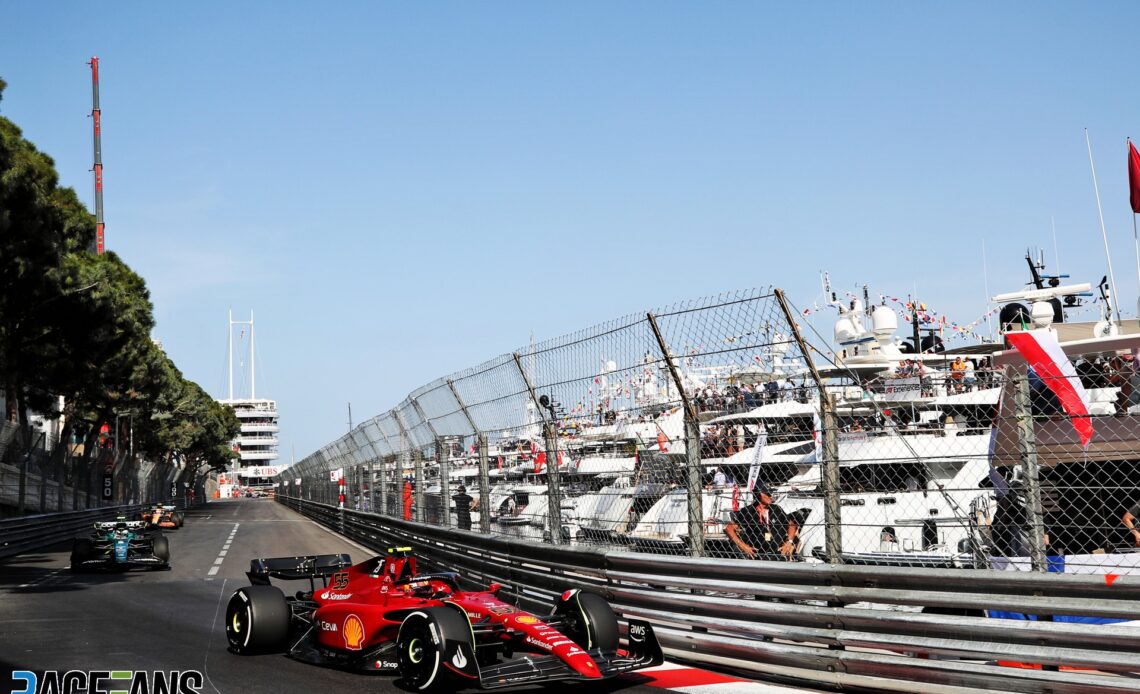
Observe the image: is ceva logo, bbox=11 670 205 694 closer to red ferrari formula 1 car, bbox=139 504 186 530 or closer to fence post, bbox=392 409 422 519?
fence post, bbox=392 409 422 519

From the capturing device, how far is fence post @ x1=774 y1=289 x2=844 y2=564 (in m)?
6.57

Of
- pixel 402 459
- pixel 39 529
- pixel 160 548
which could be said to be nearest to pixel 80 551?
pixel 160 548

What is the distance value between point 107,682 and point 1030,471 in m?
5.83

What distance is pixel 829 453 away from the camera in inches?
261

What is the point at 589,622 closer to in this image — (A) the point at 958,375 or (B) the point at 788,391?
(B) the point at 788,391

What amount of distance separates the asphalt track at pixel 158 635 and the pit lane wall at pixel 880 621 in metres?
0.32

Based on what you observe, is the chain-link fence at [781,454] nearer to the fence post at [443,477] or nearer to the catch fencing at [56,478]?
the fence post at [443,477]

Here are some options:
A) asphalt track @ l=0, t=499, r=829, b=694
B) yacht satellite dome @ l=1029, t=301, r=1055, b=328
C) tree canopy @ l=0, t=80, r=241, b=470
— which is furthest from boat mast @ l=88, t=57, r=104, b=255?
yacht satellite dome @ l=1029, t=301, r=1055, b=328

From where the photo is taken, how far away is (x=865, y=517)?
1203 cm

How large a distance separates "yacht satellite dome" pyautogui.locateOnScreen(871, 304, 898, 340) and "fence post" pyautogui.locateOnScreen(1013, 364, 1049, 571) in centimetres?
2018

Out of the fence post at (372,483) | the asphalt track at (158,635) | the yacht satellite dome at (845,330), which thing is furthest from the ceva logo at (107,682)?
the yacht satellite dome at (845,330)

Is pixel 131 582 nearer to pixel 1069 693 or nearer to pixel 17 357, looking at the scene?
pixel 1069 693

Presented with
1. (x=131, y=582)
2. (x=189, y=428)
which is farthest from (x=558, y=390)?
(x=189, y=428)

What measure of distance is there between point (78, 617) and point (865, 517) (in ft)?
27.5
